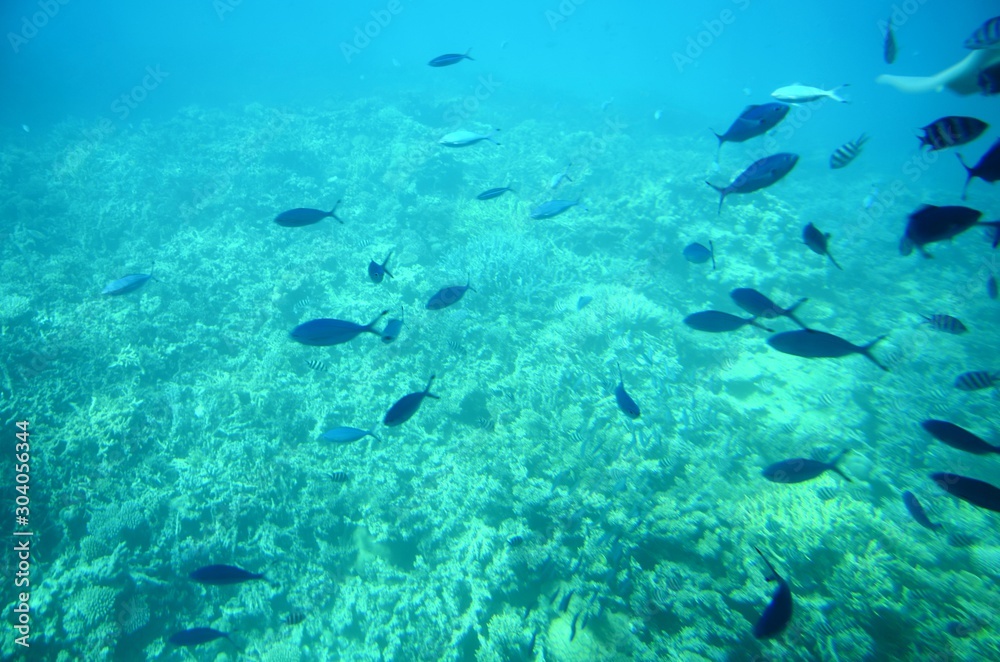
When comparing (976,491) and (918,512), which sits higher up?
(976,491)

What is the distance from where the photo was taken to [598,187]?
14.9 meters

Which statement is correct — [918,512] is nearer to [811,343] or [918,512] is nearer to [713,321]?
[811,343]

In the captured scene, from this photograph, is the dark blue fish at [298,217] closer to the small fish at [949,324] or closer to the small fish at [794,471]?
the small fish at [794,471]

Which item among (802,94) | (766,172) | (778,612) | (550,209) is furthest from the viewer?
(550,209)

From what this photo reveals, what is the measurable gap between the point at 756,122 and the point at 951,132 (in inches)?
52.2

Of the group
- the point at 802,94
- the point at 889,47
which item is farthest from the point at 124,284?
the point at 889,47

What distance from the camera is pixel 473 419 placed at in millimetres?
6773

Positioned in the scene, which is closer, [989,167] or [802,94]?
[989,167]

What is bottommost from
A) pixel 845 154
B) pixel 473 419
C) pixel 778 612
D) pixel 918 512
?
pixel 473 419

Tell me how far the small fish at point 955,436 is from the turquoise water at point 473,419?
185cm

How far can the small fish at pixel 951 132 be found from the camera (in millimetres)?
2953

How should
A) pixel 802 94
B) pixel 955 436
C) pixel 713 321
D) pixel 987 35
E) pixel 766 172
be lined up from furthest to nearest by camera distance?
pixel 802 94
pixel 713 321
pixel 987 35
pixel 766 172
pixel 955 436

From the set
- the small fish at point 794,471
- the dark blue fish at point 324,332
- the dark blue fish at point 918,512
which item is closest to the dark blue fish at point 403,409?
the dark blue fish at point 324,332

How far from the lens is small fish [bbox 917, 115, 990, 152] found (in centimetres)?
295
